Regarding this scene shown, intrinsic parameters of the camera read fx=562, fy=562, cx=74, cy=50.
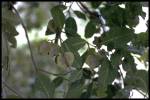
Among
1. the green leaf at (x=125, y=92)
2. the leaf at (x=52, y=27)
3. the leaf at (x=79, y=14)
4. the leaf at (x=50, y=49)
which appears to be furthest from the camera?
the leaf at (x=79, y=14)

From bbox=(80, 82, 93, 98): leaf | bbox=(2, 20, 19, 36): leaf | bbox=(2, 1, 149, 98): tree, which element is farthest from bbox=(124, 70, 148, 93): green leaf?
bbox=(2, 20, 19, 36): leaf

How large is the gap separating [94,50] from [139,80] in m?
0.24

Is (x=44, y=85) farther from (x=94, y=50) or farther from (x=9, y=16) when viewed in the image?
(x=9, y=16)

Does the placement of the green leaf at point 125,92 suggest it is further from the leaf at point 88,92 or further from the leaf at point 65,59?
the leaf at point 65,59

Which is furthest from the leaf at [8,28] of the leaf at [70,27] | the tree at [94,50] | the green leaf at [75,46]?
the green leaf at [75,46]

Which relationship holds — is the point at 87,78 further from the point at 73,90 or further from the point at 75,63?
the point at 75,63

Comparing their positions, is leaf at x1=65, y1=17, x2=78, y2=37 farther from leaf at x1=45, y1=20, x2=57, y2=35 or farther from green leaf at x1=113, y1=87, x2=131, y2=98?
green leaf at x1=113, y1=87, x2=131, y2=98

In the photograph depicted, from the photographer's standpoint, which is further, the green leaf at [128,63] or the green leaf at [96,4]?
the green leaf at [96,4]

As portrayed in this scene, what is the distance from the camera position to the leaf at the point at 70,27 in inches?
53.7

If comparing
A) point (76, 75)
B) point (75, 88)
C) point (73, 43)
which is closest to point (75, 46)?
point (73, 43)

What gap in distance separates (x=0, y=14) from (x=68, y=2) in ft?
0.71

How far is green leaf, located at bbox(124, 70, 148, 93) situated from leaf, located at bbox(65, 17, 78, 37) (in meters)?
0.19

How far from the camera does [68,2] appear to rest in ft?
4.74

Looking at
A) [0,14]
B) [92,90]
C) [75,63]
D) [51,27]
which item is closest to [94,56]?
[75,63]
